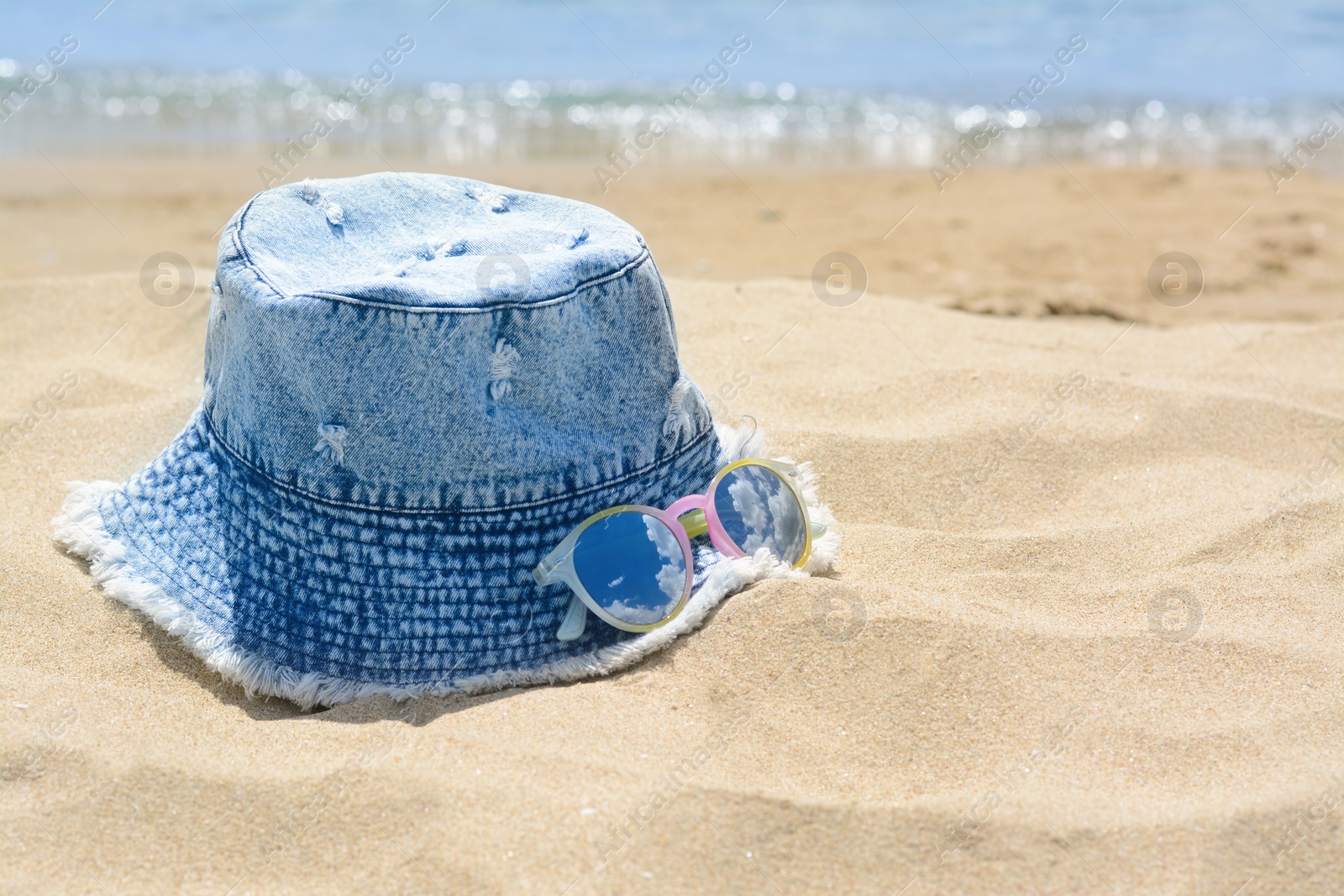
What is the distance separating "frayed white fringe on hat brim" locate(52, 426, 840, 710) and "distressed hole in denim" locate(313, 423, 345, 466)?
0.43 m

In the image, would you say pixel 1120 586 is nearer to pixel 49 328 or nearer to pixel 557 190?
pixel 49 328

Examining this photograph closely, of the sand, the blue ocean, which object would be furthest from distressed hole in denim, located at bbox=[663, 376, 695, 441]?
the blue ocean

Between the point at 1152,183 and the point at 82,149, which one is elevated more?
the point at 1152,183

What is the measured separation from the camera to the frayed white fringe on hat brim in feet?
6.95

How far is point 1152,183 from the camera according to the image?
7.13 metres

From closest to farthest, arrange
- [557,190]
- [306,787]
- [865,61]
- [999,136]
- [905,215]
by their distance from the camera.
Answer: [306,787]
[905,215]
[557,190]
[999,136]
[865,61]

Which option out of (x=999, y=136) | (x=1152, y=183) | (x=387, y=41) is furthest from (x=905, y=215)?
(x=387, y=41)

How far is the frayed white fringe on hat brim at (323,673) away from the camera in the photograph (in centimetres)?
212

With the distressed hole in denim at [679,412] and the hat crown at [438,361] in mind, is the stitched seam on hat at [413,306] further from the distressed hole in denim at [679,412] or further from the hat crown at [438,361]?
the distressed hole in denim at [679,412]

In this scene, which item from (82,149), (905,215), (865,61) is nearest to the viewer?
(905,215)

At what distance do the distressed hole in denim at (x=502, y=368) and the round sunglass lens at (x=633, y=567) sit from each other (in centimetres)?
33

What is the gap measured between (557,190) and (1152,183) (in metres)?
3.89

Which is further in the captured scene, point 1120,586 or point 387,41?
point 387,41

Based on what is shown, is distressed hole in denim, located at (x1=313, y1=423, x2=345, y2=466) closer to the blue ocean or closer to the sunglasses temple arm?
the sunglasses temple arm
